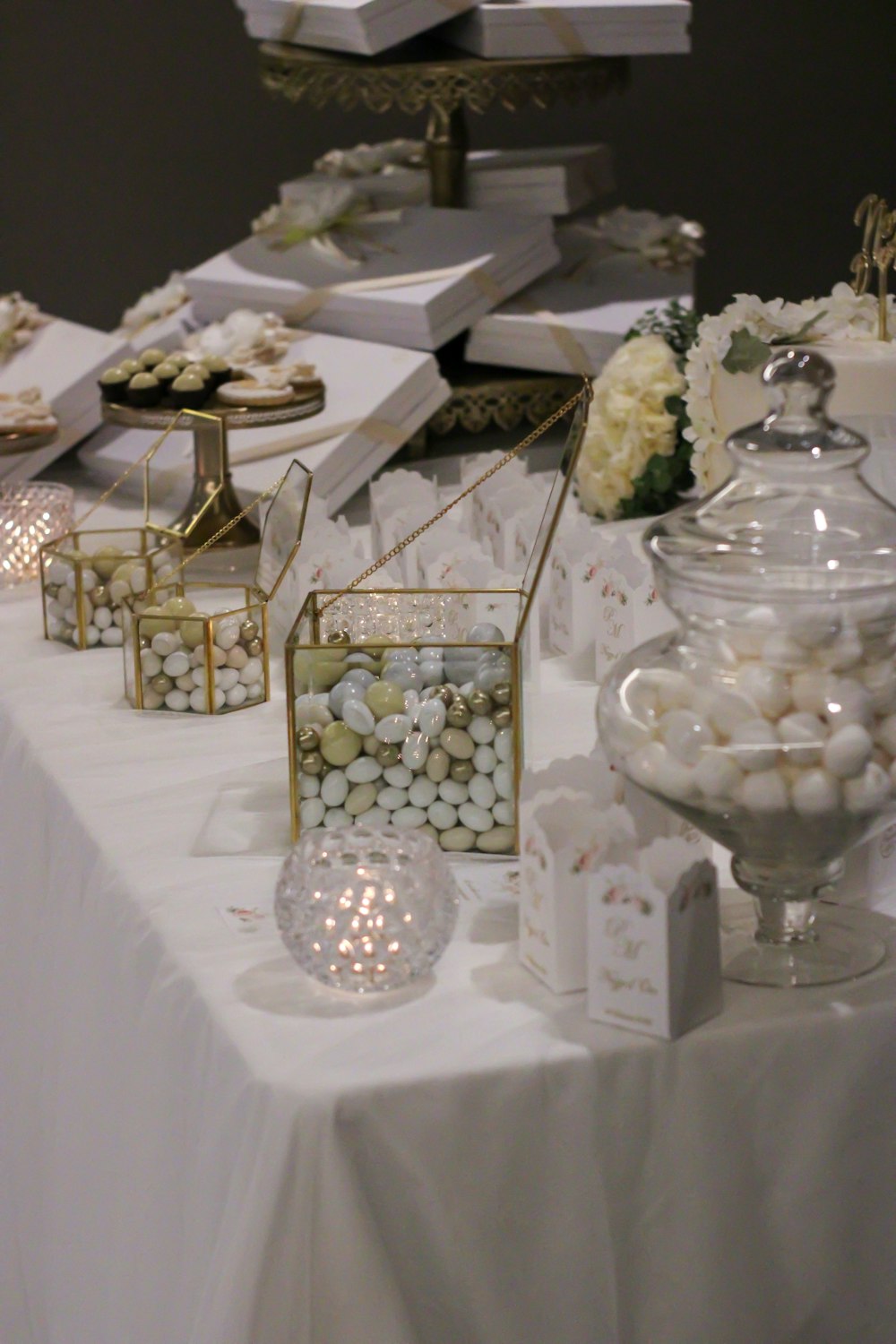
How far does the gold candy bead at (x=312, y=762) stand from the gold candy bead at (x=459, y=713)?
10 cm

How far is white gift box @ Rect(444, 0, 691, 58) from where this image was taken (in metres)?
2.26

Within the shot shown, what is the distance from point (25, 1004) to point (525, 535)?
664 mm

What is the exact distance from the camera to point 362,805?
47.4 inches

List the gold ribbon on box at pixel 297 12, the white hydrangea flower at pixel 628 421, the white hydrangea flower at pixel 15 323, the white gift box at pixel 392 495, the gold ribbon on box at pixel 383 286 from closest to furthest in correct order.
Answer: the white gift box at pixel 392 495 → the white hydrangea flower at pixel 628 421 → the gold ribbon on box at pixel 297 12 → the gold ribbon on box at pixel 383 286 → the white hydrangea flower at pixel 15 323

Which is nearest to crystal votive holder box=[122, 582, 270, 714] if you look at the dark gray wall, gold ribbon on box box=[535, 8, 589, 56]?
gold ribbon on box box=[535, 8, 589, 56]

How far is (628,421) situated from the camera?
199 centimetres

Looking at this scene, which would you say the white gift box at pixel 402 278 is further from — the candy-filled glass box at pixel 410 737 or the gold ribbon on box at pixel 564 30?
the candy-filled glass box at pixel 410 737

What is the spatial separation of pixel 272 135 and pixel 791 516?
3488 mm

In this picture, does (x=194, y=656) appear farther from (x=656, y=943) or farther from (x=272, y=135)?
(x=272, y=135)

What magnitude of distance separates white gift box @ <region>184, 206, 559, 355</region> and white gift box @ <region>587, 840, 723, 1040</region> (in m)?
1.45

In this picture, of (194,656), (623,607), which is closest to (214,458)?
(194,656)

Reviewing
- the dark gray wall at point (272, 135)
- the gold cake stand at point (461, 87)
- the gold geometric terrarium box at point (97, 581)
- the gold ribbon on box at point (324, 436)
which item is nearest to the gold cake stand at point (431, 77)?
the gold cake stand at point (461, 87)

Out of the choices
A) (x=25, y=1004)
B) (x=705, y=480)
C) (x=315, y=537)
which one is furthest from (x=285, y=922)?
(x=705, y=480)

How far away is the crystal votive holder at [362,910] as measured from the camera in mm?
1005
